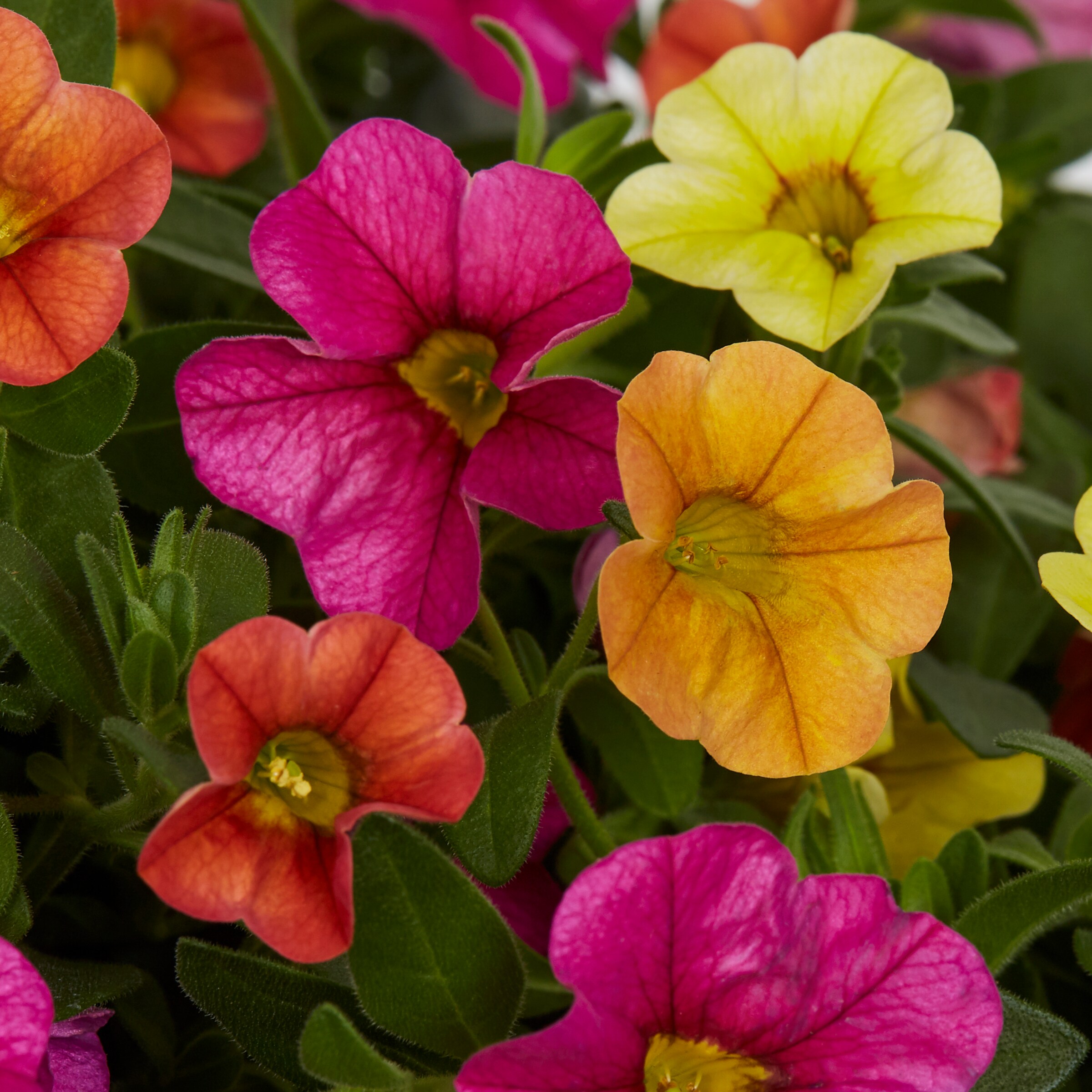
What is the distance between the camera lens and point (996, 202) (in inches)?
20.0

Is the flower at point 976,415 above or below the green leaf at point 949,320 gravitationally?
below

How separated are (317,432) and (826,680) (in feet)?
0.65

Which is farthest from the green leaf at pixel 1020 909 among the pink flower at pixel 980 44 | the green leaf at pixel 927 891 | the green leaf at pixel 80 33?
the pink flower at pixel 980 44

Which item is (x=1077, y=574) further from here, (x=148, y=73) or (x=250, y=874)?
(x=148, y=73)

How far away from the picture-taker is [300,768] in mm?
400

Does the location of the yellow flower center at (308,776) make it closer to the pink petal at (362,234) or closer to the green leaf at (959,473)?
the pink petal at (362,234)

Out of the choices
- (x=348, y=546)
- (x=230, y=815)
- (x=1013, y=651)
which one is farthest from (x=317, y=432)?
(x=1013, y=651)

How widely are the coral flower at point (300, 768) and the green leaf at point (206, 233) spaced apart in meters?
0.26

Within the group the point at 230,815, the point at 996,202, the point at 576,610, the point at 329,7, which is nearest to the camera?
the point at 230,815

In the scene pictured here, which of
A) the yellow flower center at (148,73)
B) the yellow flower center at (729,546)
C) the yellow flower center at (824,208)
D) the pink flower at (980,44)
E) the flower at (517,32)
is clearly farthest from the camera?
the pink flower at (980,44)

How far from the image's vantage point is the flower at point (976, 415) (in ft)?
2.52

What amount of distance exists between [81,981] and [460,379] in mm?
255

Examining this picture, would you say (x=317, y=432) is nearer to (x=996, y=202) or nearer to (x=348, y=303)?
(x=348, y=303)

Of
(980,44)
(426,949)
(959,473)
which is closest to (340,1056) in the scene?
(426,949)
